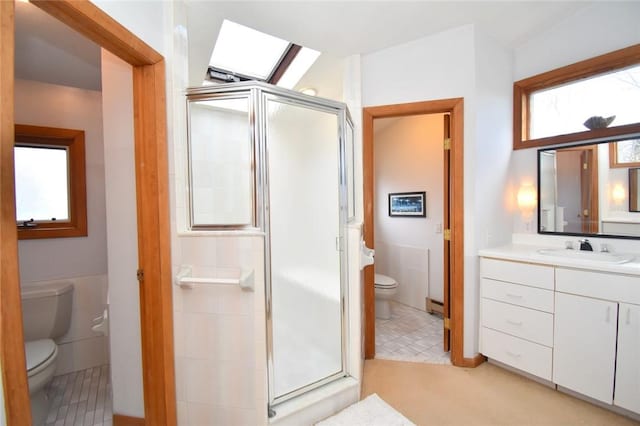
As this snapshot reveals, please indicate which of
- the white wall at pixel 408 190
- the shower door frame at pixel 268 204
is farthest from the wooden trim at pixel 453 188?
the white wall at pixel 408 190

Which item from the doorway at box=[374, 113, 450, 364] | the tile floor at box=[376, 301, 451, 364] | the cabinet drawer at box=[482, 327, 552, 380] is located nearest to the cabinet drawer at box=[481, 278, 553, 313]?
the cabinet drawer at box=[482, 327, 552, 380]

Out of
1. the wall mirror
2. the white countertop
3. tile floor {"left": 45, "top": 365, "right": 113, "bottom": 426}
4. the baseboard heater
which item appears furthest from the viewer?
the baseboard heater

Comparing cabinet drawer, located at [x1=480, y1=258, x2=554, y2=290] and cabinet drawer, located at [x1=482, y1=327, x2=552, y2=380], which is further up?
cabinet drawer, located at [x1=480, y1=258, x2=554, y2=290]

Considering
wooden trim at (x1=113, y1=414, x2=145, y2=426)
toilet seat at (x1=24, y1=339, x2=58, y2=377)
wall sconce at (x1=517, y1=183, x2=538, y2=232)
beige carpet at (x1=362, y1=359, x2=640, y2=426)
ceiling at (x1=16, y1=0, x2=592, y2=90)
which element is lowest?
beige carpet at (x1=362, y1=359, x2=640, y2=426)

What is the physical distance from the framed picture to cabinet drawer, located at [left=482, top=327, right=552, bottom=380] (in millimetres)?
1518

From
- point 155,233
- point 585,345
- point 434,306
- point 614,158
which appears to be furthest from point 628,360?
point 155,233

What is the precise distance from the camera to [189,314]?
4.43ft

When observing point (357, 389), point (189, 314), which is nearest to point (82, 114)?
point (189, 314)

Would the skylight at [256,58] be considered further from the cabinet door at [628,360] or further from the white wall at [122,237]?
the cabinet door at [628,360]

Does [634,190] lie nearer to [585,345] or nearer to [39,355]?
[585,345]

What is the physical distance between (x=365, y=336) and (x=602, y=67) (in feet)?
9.00

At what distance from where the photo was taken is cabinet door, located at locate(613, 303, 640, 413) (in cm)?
145

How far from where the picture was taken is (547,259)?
1745mm

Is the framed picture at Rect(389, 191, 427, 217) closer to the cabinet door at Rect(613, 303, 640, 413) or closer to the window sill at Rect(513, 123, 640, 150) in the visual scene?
the window sill at Rect(513, 123, 640, 150)
